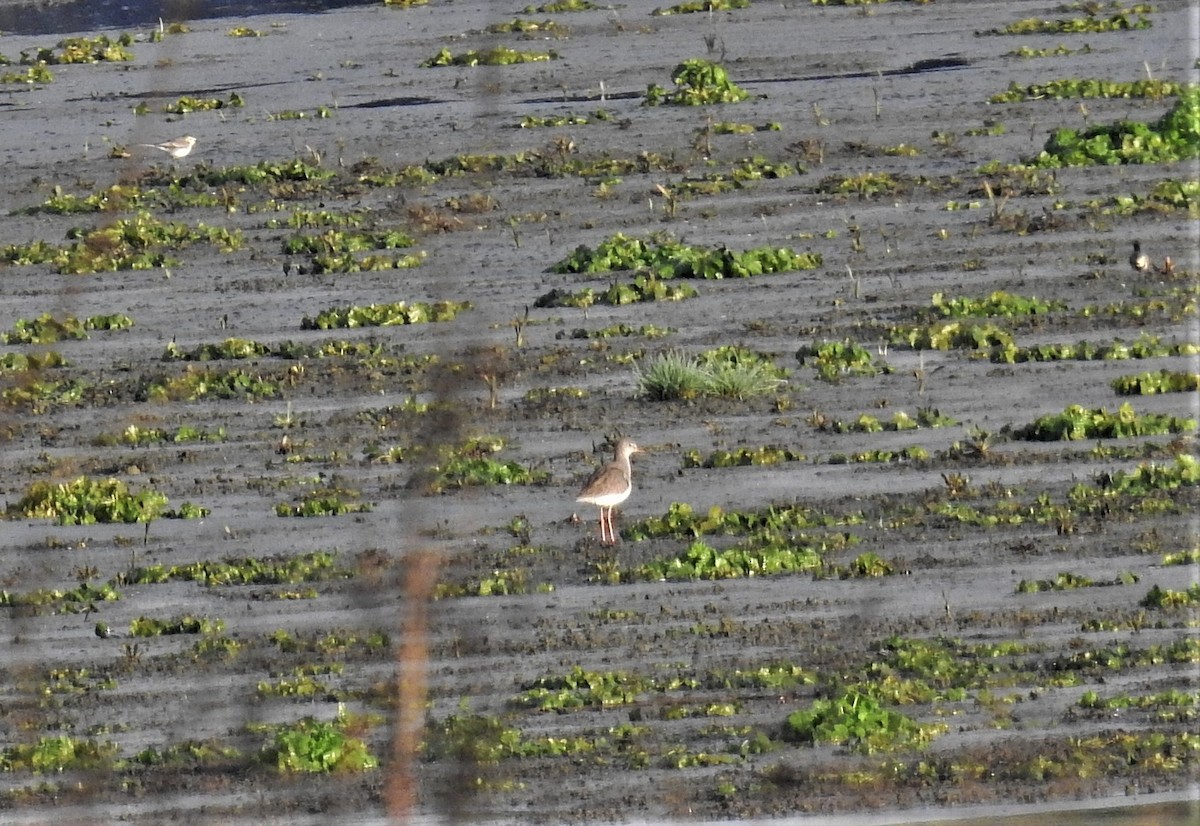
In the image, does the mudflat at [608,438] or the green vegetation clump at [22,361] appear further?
the green vegetation clump at [22,361]

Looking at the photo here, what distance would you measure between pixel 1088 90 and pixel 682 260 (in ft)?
18.0

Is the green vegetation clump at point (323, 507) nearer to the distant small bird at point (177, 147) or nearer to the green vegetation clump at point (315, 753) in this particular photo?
the green vegetation clump at point (315, 753)

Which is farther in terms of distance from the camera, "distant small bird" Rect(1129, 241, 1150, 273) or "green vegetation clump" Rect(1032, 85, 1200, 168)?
"green vegetation clump" Rect(1032, 85, 1200, 168)

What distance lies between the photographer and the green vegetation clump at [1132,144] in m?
18.3

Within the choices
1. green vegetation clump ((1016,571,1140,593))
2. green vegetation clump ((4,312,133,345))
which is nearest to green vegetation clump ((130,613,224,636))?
green vegetation clump ((1016,571,1140,593))

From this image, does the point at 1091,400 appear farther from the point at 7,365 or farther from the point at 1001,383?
the point at 7,365

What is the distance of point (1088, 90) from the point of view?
20.2 m

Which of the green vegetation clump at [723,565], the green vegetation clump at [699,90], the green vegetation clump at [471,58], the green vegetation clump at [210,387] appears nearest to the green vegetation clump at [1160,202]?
the green vegetation clump at [699,90]

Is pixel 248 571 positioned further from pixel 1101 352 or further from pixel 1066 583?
pixel 1101 352

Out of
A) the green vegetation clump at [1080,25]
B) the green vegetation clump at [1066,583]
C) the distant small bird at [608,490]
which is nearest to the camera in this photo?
the green vegetation clump at [1066,583]

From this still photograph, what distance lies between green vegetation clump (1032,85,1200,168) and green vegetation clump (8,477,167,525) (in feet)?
26.9

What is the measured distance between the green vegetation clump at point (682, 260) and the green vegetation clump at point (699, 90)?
13.7 feet

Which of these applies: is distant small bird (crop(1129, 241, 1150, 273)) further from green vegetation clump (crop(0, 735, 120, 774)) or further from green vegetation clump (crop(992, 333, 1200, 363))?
green vegetation clump (crop(0, 735, 120, 774))

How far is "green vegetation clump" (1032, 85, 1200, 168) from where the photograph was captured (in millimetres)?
18328
